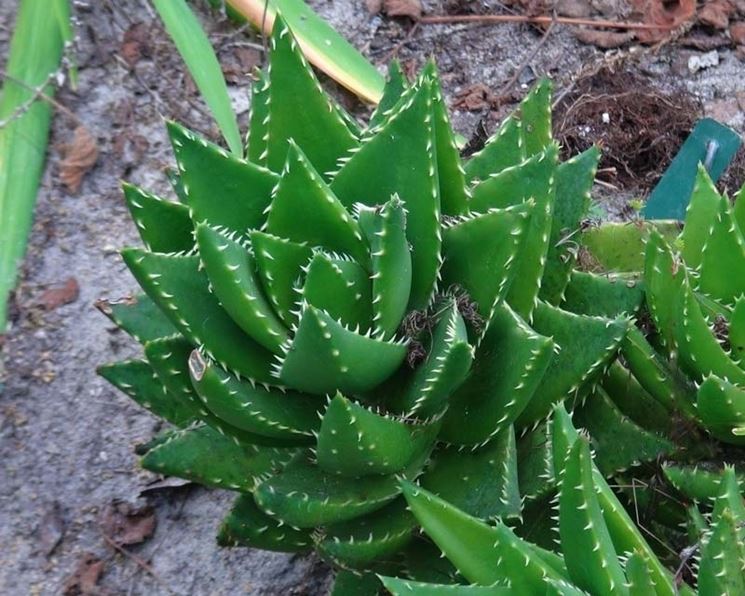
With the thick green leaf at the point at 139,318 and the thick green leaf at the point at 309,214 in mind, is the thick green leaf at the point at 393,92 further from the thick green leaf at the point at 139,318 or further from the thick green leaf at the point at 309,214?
the thick green leaf at the point at 139,318

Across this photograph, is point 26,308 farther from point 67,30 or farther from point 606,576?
point 606,576

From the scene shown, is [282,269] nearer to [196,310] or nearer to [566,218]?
[196,310]

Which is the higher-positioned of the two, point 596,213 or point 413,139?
point 413,139

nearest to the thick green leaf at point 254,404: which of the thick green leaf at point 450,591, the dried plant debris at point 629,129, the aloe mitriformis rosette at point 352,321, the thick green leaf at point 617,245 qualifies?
the aloe mitriformis rosette at point 352,321

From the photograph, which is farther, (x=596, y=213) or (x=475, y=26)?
(x=475, y=26)

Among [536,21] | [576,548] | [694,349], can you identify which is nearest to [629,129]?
[536,21]

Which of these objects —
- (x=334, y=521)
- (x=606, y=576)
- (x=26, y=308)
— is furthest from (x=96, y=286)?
(x=606, y=576)

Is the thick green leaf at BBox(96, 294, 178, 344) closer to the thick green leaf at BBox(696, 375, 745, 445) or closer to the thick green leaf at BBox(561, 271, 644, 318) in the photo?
the thick green leaf at BBox(561, 271, 644, 318)

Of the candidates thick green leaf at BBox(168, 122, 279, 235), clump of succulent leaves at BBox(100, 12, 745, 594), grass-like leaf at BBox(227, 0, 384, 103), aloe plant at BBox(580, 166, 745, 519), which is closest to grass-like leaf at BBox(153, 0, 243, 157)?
grass-like leaf at BBox(227, 0, 384, 103)
